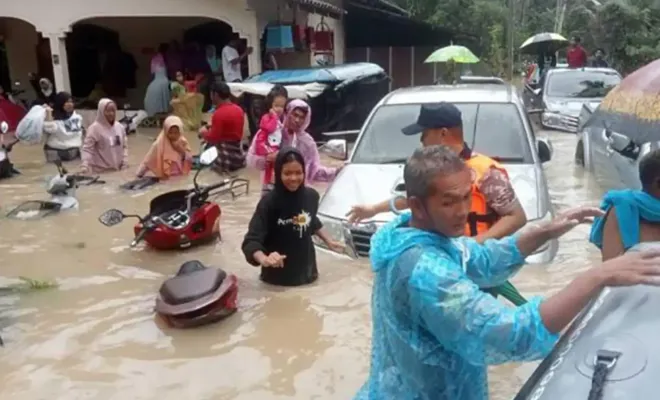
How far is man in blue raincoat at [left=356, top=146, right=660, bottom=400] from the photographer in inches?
71.5

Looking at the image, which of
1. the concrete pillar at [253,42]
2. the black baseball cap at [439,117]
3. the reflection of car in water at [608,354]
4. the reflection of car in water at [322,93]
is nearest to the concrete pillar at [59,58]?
the concrete pillar at [253,42]

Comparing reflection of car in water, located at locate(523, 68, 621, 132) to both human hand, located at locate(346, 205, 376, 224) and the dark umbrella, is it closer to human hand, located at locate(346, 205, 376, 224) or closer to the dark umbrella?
the dark umbrella

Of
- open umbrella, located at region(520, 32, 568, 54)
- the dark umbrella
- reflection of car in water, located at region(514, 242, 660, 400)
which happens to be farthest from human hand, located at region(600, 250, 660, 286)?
open umbrella, located at region(520, 32, 568, 54)

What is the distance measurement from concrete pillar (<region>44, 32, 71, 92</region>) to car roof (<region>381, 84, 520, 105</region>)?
10327 mm

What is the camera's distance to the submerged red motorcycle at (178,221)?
282 inches

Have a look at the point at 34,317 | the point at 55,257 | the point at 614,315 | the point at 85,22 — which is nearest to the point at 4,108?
the point at 85,22

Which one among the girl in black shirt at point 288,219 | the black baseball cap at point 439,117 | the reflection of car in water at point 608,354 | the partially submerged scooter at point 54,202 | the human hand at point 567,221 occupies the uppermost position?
the black baseball cap at point 439,117

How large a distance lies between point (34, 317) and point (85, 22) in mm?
14332

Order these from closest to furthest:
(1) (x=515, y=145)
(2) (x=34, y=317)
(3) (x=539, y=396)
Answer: (3) (x=539, y=396) → (2) (x=34, y=317) → (1) (x=515, y=145)

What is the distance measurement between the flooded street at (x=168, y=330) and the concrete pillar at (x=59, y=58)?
27.8ft

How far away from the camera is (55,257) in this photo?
→ 7.42m

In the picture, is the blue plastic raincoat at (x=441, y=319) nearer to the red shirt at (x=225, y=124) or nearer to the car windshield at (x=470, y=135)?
the car windshield at (x=470, y=135)

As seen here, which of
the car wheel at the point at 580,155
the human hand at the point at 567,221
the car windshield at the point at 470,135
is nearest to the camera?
the human hand at the point at 567,221

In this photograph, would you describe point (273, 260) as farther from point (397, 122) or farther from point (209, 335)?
point (397, 122)
